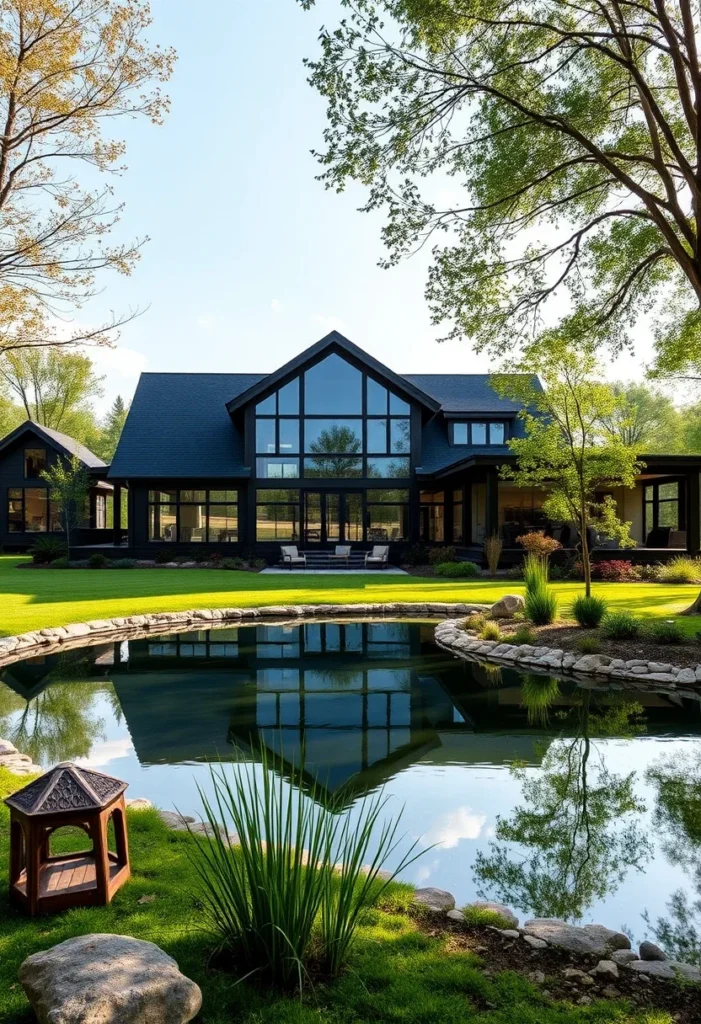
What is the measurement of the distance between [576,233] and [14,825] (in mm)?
12291

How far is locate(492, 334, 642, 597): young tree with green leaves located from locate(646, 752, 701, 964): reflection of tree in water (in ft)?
23.7

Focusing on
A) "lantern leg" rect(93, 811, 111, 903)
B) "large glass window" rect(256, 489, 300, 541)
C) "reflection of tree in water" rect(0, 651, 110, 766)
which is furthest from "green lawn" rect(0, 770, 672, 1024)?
"large glass window" rect(256, 489, 300, 541)

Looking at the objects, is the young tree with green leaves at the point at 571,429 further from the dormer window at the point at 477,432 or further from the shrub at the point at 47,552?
the shrub at the point at 47,552

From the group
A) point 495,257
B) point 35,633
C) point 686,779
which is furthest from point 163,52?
point 686,779

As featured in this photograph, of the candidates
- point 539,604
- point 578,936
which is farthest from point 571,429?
point 578,936

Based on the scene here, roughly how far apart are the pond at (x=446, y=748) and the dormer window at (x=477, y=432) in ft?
53.6

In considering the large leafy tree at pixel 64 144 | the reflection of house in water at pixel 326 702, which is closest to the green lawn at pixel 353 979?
the reflection of house in water at pixel 326 702

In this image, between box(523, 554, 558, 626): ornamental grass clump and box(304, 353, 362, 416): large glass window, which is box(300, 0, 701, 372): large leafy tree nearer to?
box(523, 554, 558, 626): ornamental grass clump

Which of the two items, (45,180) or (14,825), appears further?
(45,180)

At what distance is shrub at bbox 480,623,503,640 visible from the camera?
10.6 meters

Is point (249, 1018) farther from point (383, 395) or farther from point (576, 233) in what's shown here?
point (383, 395)

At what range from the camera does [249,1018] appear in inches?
95.0

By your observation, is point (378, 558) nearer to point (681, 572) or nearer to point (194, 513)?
point (194, 513)

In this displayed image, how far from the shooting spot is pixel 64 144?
33.9 feet
